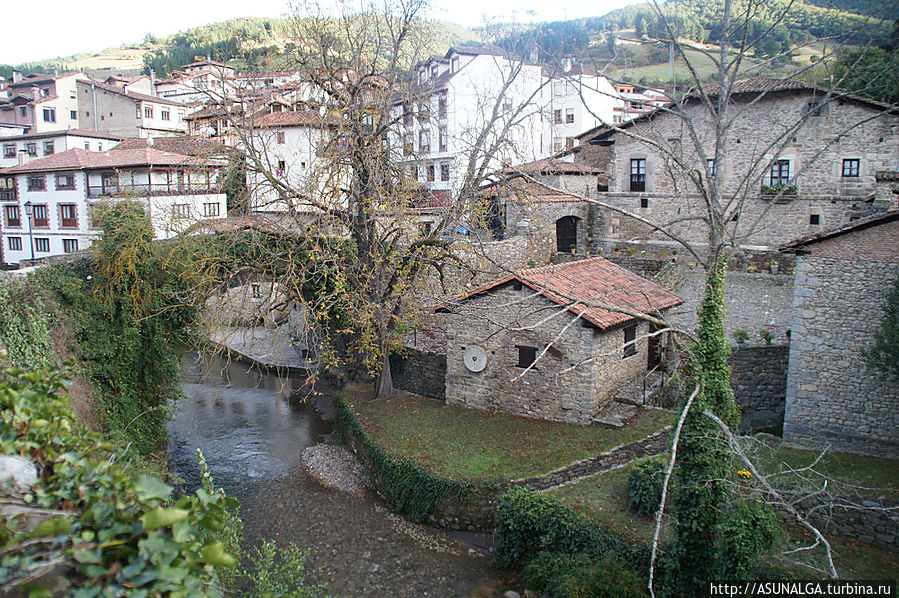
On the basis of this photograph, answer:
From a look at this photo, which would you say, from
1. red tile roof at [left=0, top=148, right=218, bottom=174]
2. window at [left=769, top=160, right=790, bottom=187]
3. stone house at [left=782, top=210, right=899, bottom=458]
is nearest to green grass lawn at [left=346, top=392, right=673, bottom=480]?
stone house at [left=782, top=210, right=899, bottom=458]

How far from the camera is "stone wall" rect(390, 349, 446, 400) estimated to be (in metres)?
18.4

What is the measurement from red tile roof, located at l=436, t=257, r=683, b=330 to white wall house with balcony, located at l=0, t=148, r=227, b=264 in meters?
17.9

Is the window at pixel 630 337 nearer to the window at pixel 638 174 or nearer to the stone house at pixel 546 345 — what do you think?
the stone house at pixel 546 345

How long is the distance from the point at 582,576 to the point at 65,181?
3244 cm

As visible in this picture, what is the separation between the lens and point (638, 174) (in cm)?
2727

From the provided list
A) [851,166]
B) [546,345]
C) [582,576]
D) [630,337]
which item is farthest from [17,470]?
[851,166]

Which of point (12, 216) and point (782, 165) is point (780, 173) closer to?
point (782, 165)

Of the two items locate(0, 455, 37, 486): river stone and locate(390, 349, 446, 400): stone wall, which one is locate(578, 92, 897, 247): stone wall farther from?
locate(0, 455, 37, 486): river stone

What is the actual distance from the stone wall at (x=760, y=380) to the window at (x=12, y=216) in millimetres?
35789

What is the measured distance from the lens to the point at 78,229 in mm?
31172

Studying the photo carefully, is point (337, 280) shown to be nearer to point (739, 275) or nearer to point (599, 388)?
point (599, 388)

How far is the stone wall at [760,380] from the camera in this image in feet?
54.2

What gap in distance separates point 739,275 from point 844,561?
13150 mm

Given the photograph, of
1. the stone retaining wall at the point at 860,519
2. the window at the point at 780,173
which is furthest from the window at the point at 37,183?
the stone retaining wall at the point at 860,519
